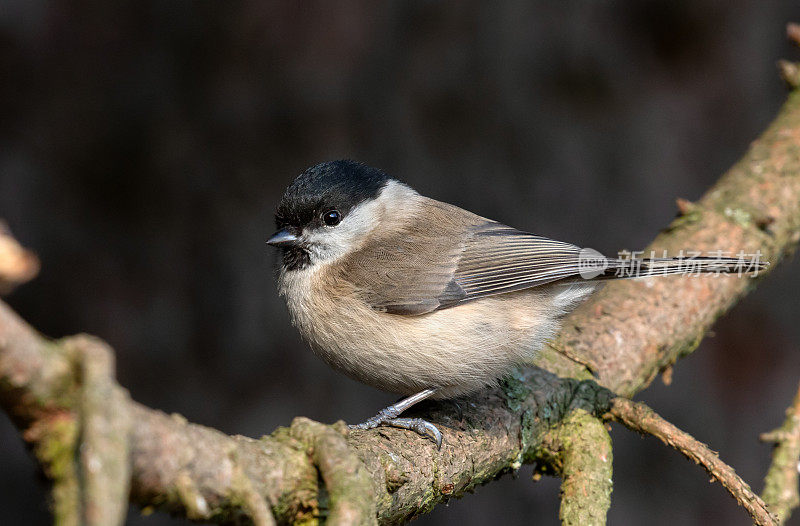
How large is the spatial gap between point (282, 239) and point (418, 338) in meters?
0.69

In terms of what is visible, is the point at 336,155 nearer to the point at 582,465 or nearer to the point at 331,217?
the point at 331,217

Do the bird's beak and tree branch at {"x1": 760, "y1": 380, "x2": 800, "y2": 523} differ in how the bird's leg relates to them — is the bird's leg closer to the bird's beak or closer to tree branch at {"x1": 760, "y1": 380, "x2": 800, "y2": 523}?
the bird's beak

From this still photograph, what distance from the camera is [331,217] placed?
301 centimetres

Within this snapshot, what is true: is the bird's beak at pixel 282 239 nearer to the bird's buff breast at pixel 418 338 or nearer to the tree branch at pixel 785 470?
the bird's buff breast at pixel 418 338

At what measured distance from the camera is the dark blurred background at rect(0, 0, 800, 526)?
402cm

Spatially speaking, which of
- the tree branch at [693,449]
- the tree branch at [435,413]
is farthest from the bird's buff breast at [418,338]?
the tree branch at [693,449]

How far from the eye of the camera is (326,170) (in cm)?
298

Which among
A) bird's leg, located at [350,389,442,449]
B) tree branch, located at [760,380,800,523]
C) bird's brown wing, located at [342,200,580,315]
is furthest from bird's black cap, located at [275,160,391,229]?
tree branch, located at [760,380,800,523]

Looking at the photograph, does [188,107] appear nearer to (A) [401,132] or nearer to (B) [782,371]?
(A) [401,132]

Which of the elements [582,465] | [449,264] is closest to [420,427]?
[582,465]

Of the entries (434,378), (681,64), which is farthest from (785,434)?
(681,64)

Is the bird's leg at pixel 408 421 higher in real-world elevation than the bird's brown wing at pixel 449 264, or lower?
lower

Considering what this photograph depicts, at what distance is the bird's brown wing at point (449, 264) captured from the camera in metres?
2.79

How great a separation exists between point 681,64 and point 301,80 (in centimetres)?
217
